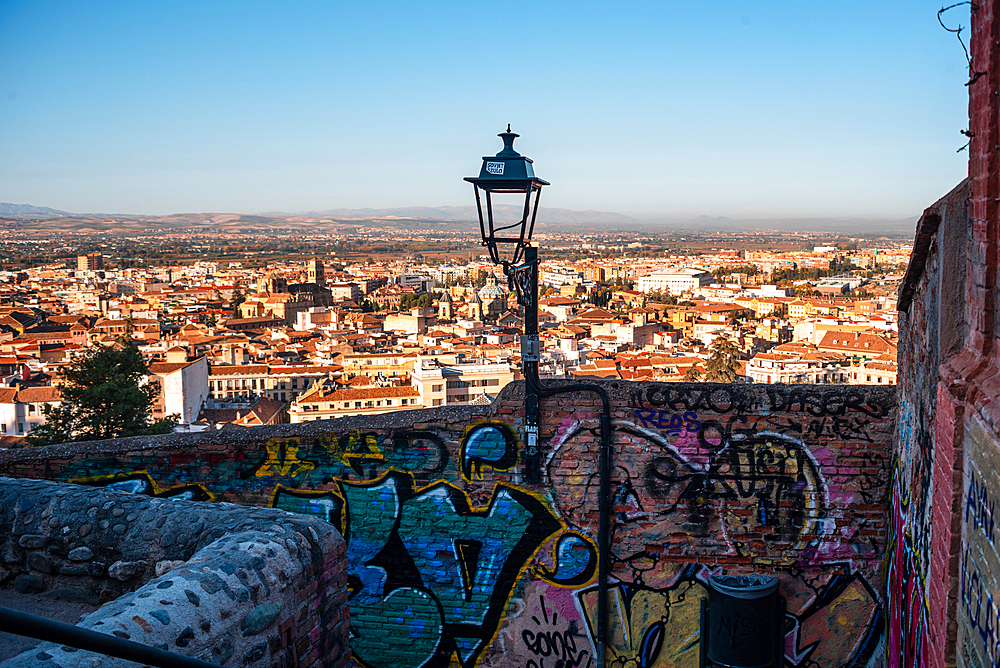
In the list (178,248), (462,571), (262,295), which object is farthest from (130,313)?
(178,248)

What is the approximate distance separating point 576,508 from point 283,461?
5.18ft

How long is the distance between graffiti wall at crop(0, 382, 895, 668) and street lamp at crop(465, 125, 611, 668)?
49 millimetres

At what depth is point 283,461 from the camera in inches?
189

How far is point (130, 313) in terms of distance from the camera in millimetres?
75438

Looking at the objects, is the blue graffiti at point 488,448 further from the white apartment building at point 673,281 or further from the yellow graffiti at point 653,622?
the white apartment building at point 673,281

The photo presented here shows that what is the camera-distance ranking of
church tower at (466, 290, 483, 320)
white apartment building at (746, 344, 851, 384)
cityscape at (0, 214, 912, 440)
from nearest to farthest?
cityscape at (0, 214, 912, 440), white apartment building at (746, 344, 851, 384), church tower at (466, 290, 483, 320)

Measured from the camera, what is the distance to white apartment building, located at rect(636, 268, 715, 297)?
118 m

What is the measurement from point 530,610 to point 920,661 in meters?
1.96

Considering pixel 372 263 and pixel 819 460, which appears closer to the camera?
pixel 819 460

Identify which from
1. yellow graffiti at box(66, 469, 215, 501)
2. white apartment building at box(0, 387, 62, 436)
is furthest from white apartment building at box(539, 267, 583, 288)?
yellow graffiti at box(66, 469, 215, 501)

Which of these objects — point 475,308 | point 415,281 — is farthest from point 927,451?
point 415,281

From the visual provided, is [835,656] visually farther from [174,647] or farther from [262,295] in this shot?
[262,295]

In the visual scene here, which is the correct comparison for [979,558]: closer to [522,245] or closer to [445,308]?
[522,245]

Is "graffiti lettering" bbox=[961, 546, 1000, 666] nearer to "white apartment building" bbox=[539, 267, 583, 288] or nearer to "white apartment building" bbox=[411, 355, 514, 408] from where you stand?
"white apartment building" bbox=[411, 355, 514, 408]
